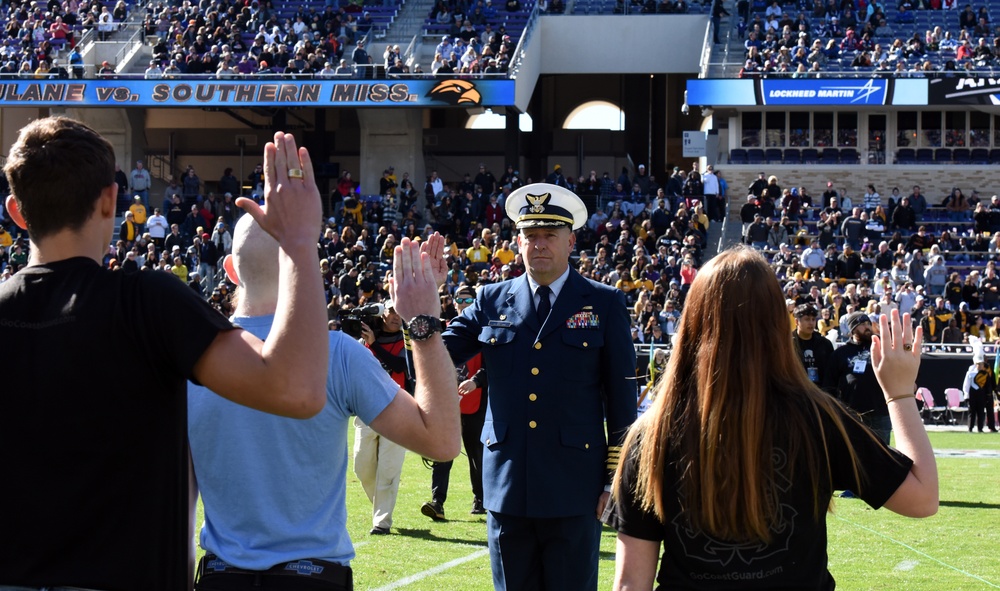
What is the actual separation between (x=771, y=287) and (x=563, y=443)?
2.31 m

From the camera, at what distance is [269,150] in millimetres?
2613

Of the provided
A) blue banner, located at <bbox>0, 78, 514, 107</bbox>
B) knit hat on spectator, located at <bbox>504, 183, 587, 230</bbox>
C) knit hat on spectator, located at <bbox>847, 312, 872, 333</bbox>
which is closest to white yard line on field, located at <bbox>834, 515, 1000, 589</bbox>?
knit hat on spectator, located at <bbox>847, 312, 872, 333</bbox>

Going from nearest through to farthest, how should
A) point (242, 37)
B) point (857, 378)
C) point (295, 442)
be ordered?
point (295, 442) < point (857, 378) < point (242, 37)

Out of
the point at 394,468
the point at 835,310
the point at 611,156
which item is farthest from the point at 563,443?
the point at 611,156

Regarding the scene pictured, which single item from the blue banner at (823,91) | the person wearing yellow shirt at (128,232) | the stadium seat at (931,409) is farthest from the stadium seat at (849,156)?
the person wearing yellow shirt at (128,232)

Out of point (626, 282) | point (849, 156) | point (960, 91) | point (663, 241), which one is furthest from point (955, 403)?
point (849, 156)

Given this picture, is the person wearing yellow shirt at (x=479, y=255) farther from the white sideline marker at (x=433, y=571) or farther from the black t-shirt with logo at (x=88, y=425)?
the black t-shirt with logo at (x=88, y=425)

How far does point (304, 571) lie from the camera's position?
3422 millimetres

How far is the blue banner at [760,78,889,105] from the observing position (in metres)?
37.0

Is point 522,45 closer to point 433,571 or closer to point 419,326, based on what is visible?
point 433,571

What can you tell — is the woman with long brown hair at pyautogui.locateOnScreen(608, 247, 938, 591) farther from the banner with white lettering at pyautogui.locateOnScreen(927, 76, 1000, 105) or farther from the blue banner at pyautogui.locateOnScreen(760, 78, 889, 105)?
the banner with white lettering at pyautogui.locateOnScreen(927, 76, 1000, 105)

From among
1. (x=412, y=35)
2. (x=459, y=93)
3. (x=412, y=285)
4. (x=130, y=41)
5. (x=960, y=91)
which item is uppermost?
(x=412, y=35)

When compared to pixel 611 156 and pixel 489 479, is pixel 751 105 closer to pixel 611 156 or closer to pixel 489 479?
pixel 611 156

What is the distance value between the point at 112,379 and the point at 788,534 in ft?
4.99
